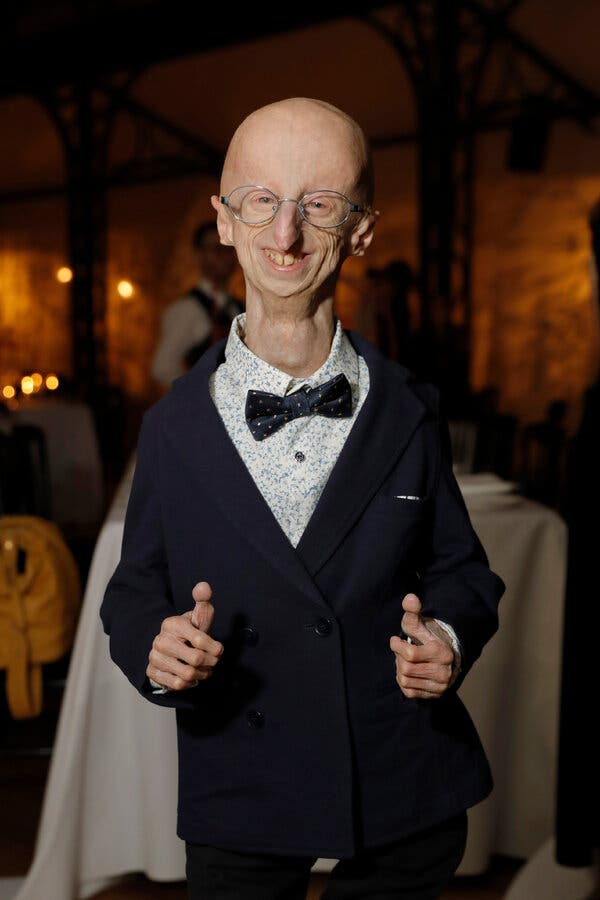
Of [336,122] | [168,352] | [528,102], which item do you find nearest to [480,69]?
[528,102]

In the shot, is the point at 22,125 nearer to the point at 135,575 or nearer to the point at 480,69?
the point at 480,69

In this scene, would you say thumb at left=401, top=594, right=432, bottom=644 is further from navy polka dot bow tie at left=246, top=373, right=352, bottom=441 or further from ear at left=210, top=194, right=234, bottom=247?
ear at left=210, top=194, right=234, bottom=247

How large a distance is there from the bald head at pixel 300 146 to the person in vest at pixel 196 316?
7.93ft

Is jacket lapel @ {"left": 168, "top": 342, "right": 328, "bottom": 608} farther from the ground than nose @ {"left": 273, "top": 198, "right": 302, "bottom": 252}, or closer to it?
closer to it

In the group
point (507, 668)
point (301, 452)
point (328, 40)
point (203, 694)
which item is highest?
point (328, 40)

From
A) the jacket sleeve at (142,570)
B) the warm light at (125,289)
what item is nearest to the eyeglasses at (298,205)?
the jacket sleeve at (142,570)

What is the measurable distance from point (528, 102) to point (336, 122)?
7333 mm

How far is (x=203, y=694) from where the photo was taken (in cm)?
107

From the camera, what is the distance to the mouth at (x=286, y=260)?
3.38ft

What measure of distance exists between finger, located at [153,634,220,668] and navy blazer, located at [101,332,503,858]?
6 cm

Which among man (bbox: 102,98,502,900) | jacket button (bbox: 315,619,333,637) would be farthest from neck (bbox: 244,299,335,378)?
jacket button (bbox: 315,619,333,637)

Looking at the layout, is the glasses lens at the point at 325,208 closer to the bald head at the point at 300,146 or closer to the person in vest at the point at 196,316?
the bald head at the point at 300,146

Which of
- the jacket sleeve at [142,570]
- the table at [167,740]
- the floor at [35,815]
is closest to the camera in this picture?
the jacket sleeve at [142,570]

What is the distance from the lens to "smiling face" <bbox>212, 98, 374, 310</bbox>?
100 cm
